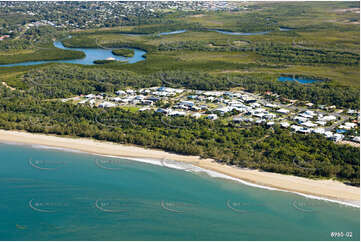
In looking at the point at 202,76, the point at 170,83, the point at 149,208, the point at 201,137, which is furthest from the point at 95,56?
the point at 149,208

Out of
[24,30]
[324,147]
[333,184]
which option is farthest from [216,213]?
[24,30]

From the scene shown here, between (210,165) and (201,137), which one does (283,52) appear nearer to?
(201,137)

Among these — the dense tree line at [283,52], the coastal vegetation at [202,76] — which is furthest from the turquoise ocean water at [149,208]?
the dense tree line at [283,52]

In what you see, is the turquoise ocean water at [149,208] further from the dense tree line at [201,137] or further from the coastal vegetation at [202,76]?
the coastal vegetation at [202,76]

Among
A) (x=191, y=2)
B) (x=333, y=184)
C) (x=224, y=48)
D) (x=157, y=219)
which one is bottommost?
(x=157, y=219)

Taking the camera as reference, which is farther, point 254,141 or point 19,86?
point 19,86

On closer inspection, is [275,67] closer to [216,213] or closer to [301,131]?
[301,131]
